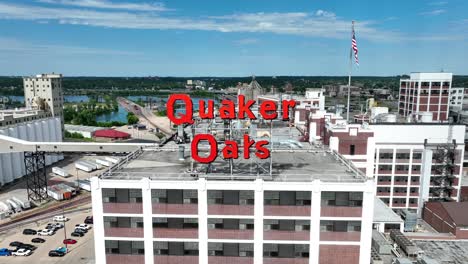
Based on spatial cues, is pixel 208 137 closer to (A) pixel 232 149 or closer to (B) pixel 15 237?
(A) pixel 232 149

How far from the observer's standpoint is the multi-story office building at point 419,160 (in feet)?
299

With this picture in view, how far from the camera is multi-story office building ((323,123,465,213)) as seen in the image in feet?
299

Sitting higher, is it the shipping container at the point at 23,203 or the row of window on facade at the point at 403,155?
the row of window on facade at the point at 403,155

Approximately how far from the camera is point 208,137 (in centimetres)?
4344

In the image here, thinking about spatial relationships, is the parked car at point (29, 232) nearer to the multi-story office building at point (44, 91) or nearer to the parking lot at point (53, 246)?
the parking lot at point (53, 246)

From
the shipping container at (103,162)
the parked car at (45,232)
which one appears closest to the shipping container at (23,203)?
the parked car at (45,232)

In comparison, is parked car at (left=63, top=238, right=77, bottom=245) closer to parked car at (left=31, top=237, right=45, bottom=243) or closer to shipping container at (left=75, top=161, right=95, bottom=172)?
parked car at (left=31, top=237, right=45, bottom=243)

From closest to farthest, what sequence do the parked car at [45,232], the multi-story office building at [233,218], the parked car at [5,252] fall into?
the multi-story office building at [233,218] < the parked car at [5,252] < the parked car at [45,232]

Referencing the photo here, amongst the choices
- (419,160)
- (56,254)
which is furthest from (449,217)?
(56,254)

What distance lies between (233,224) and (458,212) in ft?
202

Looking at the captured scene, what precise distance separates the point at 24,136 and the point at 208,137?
395 ft

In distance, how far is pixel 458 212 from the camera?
77312 millimetres

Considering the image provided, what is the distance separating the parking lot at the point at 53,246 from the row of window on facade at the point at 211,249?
33.0 m

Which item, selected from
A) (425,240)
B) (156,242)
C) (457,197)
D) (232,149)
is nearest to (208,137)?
(232,149)
